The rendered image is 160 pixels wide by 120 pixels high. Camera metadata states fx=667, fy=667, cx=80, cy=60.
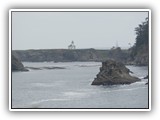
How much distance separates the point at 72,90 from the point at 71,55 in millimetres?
426

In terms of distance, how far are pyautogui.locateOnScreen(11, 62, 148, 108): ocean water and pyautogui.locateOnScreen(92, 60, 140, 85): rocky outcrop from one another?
49mm

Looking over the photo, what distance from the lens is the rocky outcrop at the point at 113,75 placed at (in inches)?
303

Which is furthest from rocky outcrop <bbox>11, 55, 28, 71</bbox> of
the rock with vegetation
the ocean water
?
the rock with vegetation

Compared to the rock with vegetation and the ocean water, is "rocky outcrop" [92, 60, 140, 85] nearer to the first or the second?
the ocean water

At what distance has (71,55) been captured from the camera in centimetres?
780

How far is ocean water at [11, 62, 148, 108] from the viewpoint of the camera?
761cm

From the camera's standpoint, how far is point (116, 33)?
775cm

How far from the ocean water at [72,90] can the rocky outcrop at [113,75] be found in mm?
49

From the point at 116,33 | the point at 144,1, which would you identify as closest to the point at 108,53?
the point at 116,33

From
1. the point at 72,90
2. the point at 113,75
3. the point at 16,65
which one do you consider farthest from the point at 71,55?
the point at 16,65

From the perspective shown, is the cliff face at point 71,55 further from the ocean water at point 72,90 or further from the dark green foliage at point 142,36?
the dark green foliage at point 142,36

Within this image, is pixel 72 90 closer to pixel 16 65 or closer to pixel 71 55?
pixel 71 55

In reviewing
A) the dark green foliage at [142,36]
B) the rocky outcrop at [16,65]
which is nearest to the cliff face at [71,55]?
the rocky outcrop at [16,65]
